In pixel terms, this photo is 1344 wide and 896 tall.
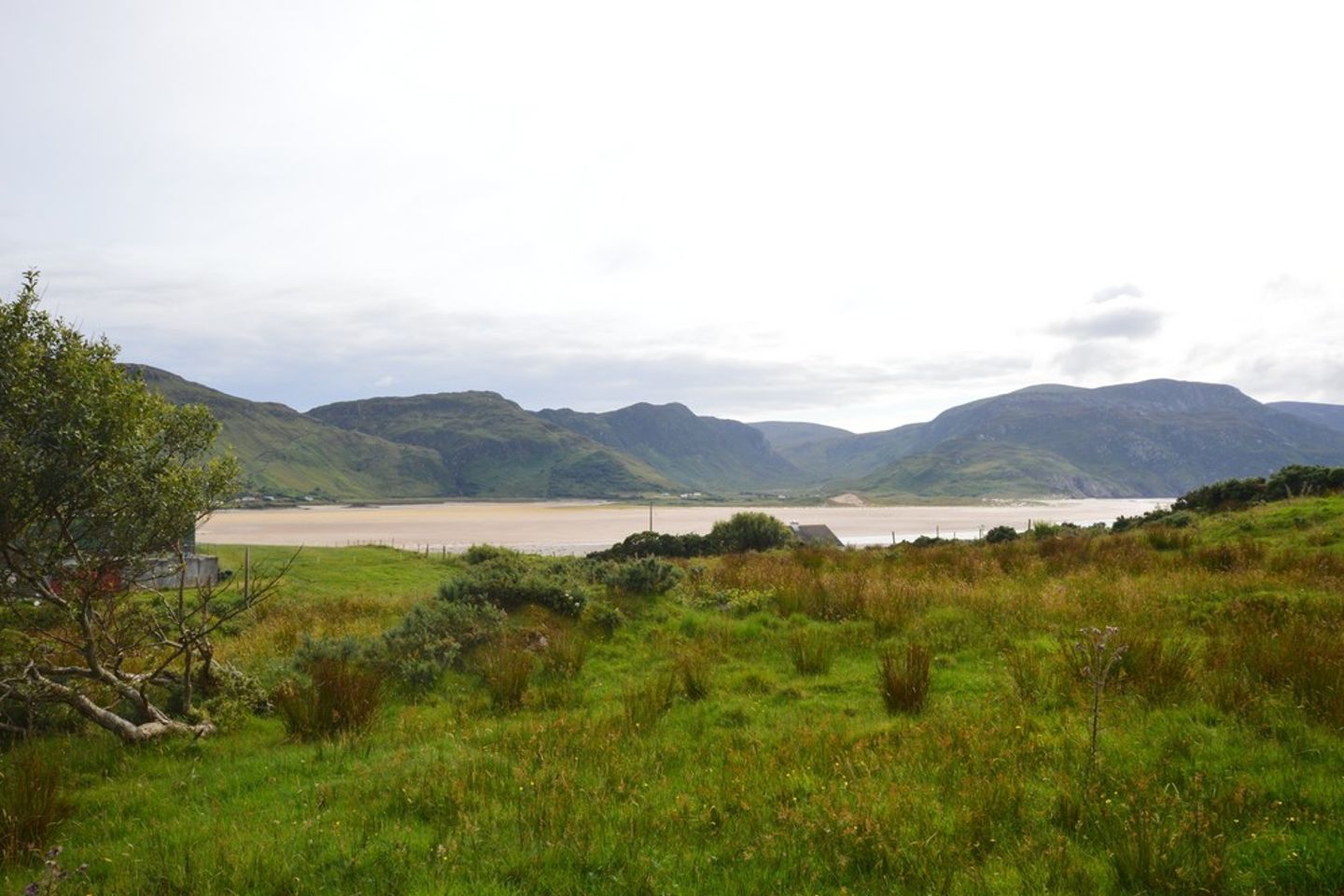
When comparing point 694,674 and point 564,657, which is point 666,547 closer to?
point 564,657

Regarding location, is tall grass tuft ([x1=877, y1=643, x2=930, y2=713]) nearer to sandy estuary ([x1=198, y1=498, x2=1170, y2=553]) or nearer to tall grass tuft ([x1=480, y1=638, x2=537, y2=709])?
tall grass tuft ([x1=480, y1=638, x2=537, y2=709])

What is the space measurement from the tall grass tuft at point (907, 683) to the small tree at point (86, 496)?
7.56m

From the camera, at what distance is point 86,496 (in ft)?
23.0

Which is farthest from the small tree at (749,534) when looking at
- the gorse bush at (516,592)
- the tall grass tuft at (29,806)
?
the tall grass tuft at (29,806)

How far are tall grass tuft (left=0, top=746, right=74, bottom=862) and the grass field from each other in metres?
0.11

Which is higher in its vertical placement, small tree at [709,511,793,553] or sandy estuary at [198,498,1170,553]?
small tree at [709,511,793,553]

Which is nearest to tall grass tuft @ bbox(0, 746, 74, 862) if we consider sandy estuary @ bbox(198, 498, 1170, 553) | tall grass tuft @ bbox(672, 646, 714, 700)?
tall grass tuft @ bbox(672, 646, 714, 700)

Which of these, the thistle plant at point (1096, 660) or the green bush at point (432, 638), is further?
the green bush at point (432, 638)

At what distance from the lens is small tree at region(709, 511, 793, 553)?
36.0 metres

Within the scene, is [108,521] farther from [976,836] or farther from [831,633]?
[831,633]

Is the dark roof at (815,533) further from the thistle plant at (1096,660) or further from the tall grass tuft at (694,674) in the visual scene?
the thistle plant at (1096,660)

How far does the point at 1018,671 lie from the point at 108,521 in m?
10.2

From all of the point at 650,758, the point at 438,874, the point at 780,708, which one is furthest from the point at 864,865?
the point at 780,708

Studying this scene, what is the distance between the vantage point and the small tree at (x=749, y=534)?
118 feet
